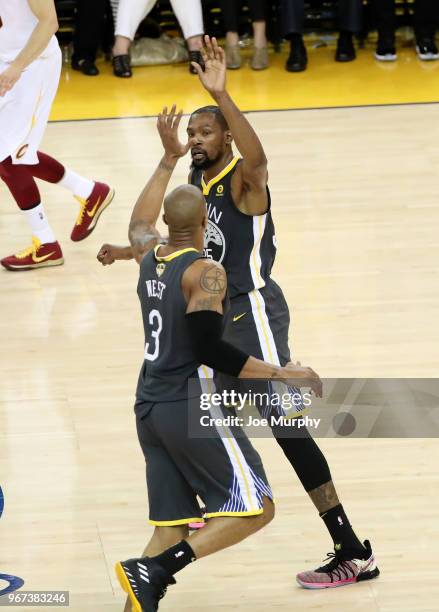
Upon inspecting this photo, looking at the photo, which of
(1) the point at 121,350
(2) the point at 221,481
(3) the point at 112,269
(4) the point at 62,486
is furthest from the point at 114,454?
(3) the point at 112,269

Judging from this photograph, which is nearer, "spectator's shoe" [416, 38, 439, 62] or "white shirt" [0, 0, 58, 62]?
"white shirt" [0, 0, 58, 62]

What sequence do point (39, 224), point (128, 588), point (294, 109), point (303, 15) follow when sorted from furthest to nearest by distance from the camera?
point (303, 15) < point (294, 109) < point (39, 224) < point (128, 588)

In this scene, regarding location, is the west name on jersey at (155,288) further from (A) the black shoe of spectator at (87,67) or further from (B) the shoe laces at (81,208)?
(A) the black shoe of spectator at (87,67)

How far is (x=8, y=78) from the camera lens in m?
6.04

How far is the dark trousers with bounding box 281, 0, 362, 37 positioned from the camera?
961 cm

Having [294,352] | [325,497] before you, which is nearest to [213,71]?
[325,497]

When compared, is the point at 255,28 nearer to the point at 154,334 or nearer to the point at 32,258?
the point at 32,258

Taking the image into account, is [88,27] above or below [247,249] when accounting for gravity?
below

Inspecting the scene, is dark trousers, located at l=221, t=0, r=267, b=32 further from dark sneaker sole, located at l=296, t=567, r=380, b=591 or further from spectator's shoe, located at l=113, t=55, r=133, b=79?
dark sneaker sole, located at l=296, t=567, r=380, b=591

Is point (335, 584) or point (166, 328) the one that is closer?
point (166, 328)

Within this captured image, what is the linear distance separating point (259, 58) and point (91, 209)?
3.53 meters

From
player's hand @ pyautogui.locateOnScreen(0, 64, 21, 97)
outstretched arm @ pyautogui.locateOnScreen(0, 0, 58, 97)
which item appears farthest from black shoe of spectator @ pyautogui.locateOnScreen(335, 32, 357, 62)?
player's hand @ pyautogui.locateOnScreen(0, 64, 21, 97)

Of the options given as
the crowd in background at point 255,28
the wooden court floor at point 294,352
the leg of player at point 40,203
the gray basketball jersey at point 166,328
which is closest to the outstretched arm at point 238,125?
the gray basketball jersey at point 166,328

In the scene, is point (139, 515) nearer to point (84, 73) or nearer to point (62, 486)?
point (62, 486)
